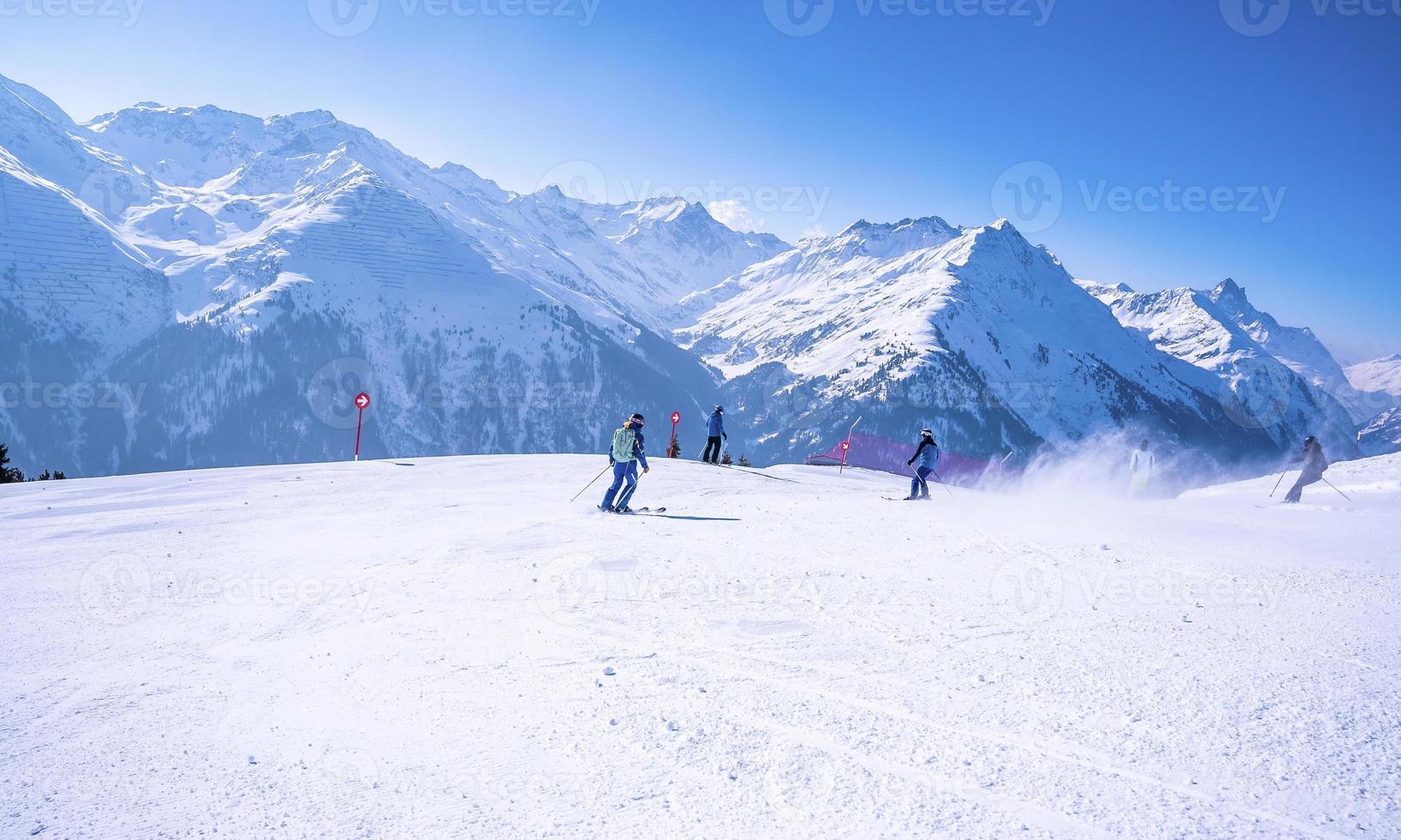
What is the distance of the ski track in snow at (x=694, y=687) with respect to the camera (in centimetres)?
343

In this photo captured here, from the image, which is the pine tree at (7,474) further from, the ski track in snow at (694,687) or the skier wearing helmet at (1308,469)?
Answer: the skier wearing helmet at (1308,469)

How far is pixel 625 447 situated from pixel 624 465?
38cm

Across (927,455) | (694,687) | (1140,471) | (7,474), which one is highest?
(927,455)

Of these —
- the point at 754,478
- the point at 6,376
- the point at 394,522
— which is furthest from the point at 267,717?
the point at 6,376

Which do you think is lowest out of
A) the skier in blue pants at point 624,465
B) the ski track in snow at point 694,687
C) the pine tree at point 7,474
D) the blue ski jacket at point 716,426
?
the pine tree at point 7,474

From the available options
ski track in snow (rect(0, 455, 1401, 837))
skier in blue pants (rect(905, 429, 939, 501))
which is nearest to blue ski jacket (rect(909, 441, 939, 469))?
skier in blue pants (rect(905, 429, 939, 501))

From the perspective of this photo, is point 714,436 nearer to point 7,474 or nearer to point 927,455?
point 927,455

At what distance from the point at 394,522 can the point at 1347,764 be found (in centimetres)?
1221

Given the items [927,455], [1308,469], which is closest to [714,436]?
[927,455]

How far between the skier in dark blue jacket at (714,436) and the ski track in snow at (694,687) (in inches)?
508

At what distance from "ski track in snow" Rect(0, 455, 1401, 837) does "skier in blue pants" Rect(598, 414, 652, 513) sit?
129 inches

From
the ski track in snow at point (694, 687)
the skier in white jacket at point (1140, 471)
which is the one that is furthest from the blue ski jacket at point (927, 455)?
the skier in white jacket at point (1140, 471)

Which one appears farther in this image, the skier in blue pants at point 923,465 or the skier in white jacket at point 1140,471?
the skier in white jacket at point 1140,471

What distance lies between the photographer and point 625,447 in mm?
13422
